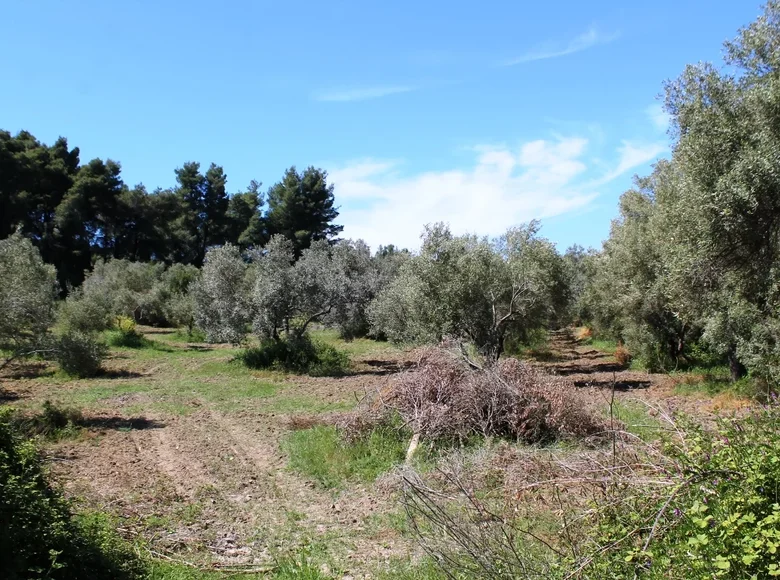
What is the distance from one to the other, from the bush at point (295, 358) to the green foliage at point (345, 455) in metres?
12.2

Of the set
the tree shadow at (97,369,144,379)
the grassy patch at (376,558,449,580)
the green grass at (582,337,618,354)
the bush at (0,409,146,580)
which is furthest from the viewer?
the green grass at (582,337,618,354)

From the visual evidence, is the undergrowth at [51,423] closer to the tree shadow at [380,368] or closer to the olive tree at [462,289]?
the olive tree at [462,289]

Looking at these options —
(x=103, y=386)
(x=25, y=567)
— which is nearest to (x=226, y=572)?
(x=25, y=567)

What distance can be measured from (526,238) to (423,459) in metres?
15.4

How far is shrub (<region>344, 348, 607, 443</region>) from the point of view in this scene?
32.1ft

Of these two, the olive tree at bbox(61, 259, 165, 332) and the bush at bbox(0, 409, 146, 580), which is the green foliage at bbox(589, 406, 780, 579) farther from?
the olive tree at bbox(61, 259, 165, 332)

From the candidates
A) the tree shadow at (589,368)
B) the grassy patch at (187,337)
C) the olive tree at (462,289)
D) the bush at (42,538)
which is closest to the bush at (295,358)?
the olive tree at (462,289)

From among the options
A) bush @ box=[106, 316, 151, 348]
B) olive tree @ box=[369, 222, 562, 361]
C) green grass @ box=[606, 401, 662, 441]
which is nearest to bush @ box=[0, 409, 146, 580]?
green grass @ box=[606, 401, 662, 441]

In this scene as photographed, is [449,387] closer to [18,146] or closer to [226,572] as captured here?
[226,572]

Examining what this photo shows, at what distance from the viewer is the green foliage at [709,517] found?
3363mm

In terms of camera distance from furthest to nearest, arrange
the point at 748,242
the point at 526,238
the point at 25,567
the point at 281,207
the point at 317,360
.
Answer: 1. the point at 281,207
2. the point at 317,360
3. the point at 526,238
4. the point at 748,242
5. the point at 25,567

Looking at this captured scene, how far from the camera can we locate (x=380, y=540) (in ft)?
22.8

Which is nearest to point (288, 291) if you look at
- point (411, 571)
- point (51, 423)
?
point (51, 423)

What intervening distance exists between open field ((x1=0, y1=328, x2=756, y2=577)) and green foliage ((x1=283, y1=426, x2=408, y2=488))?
0.07 m
